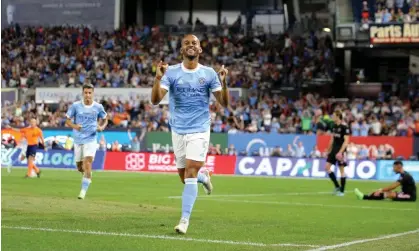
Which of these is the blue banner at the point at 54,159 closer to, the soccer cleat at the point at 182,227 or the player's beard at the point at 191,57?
the player's beard at the point at 191,57

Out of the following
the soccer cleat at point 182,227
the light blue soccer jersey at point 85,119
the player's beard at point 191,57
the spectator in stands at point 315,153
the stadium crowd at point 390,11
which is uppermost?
the stadium crowd at point 390,11

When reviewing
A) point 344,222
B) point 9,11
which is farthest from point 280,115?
point 344,222

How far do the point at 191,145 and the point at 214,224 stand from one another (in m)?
1.73

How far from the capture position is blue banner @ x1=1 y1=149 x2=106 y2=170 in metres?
40.9

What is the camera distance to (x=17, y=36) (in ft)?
186

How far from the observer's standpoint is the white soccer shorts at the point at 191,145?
11383 mm

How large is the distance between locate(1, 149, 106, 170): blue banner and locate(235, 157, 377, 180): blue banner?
22.3 ft

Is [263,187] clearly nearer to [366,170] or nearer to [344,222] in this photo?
[366,170]

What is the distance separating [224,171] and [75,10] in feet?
67.2

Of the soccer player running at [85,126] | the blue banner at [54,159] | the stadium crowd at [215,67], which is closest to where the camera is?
the soccer player running at [85,126]

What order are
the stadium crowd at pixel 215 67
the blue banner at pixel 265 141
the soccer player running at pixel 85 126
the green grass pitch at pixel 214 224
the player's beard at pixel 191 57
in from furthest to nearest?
the stadium crowd at pixel 215 67
the blue banner at pixel 265 141
the soccer player running at pixel 85 126
the player's beard at pixel 191 57
the green grass pitch at pixel 214 224

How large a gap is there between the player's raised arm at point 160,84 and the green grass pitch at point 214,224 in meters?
1.68

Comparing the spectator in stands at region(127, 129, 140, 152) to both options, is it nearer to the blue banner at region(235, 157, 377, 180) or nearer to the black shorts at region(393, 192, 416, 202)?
the blue banner at region(235, 157, 377, 180)

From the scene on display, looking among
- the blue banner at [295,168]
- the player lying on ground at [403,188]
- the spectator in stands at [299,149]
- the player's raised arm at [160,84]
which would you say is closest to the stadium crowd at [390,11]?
the spectator in stands at [299,149]
